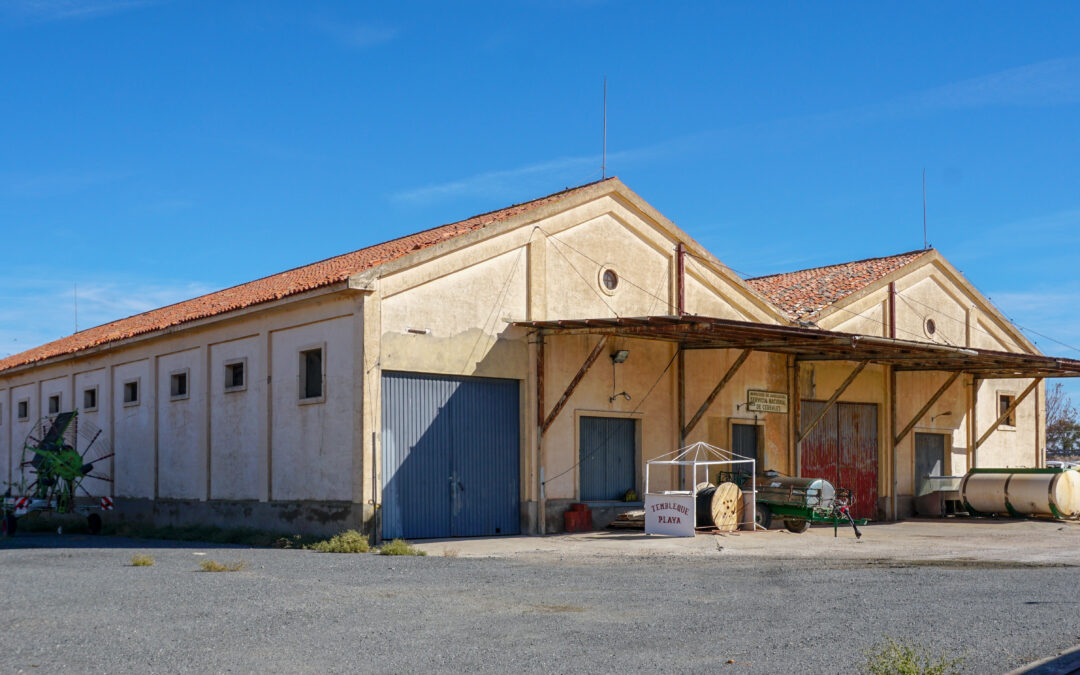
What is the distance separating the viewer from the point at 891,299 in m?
30.6


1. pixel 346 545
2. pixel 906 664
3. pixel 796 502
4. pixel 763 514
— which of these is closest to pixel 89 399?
pixel 346 545

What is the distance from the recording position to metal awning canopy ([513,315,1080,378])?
2038 centimetres

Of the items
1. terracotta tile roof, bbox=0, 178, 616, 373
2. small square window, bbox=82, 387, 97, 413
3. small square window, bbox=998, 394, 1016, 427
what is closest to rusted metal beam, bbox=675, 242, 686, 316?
terracotta tile roof, bbox=0, 178, 616, 373

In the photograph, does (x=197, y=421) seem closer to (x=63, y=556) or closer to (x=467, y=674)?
(x=63, y=556)

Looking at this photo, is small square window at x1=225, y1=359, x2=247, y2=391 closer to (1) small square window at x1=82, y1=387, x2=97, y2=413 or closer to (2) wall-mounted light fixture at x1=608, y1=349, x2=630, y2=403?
(2) wall-mounted light fixture at x1=608, y1=349, x2=630, y2=403

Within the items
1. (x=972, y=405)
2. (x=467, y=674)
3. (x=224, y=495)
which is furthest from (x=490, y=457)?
(x=972, y=405)

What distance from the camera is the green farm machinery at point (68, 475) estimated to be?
2492 centimetres

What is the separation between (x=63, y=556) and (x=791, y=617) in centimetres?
1211

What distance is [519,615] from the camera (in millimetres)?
10469

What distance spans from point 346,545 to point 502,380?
4.98 metres

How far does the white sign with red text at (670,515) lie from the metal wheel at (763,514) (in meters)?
2.54

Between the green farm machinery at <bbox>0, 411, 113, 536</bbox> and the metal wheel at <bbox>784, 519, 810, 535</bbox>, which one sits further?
the green farm machinery at <bbox>0, 411, 113, 536</bbox>

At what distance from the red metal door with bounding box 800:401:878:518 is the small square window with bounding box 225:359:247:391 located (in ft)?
43.7

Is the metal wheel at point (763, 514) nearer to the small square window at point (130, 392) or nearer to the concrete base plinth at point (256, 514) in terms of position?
the concrete base plinth at point (256, 514)
